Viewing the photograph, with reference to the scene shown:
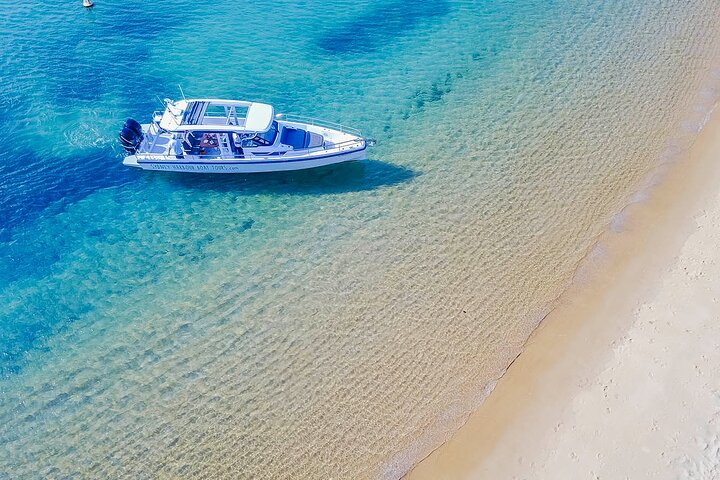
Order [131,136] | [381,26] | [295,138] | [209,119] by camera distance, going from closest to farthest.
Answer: [209,119] < [295,138] < [131,136] < [381,26]

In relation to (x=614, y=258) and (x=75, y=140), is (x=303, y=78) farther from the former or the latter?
(x=614, y=258)

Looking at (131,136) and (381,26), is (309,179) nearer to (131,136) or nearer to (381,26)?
(131,136)

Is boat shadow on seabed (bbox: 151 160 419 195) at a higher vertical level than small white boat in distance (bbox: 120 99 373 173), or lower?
lower

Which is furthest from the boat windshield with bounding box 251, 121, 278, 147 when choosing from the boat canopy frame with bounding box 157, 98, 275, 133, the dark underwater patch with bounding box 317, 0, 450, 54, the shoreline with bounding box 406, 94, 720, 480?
the shoreline with bounding box 406, 94, 720, 480

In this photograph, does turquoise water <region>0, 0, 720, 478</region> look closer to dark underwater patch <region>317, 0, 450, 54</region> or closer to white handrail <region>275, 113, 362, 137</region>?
dark underwater patch <region>317, 0, 450, 54</region>

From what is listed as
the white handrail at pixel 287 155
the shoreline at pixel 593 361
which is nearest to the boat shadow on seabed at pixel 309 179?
the white handrail at pixel 287 155

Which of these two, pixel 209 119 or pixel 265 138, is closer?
pixel 265 138

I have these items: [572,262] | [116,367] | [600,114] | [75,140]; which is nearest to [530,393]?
[572,262]

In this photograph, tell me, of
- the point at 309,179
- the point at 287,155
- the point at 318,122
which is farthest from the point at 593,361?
the point at 318,122
